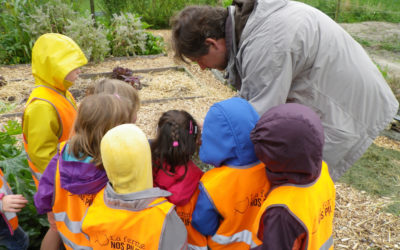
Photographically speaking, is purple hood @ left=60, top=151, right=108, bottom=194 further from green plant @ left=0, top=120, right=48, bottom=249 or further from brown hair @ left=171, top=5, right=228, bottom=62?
brown hair @ left=171, top=5, right=228, bottom=62

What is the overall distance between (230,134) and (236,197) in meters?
0.35

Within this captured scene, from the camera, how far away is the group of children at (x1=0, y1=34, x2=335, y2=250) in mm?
1530

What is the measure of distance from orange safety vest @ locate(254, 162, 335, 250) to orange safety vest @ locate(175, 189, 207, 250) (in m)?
0.43

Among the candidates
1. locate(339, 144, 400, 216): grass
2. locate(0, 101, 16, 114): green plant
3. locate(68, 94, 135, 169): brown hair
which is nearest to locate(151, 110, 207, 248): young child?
locate(68, 94, 135, 169): brown hair

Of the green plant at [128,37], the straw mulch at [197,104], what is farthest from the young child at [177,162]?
the green plant at [128,37]

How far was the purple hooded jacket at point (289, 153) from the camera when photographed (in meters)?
1.50

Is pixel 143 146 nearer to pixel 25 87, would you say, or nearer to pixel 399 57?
pixel 25 87

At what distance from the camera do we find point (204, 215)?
1.83 meters

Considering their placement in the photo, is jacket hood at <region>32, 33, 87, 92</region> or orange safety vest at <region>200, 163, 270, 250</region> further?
jacket hood at <region>32, 33, 87, 92</region>

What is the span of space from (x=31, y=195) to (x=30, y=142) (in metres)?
0.48

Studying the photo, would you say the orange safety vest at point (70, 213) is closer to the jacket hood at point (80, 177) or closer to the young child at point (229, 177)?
the jacket hood at point (80, 177)

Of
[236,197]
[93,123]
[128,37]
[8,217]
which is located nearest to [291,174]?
[236,197]

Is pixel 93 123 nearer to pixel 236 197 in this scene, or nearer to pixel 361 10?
pixel 236 197

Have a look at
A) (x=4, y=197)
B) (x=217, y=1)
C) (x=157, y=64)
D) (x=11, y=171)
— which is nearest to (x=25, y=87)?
(x=157, y=64)
